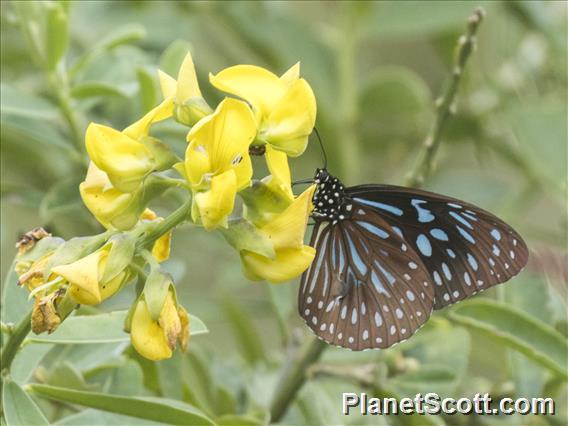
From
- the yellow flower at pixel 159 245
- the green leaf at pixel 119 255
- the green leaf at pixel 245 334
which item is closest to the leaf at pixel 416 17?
the green leaf at pixel 245 334

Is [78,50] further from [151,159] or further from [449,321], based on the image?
[151,159]

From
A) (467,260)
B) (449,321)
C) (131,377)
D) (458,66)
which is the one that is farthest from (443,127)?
(131,377)

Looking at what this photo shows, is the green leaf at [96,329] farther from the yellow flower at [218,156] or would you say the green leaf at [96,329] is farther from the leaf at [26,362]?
the yellow flower at [218,156]

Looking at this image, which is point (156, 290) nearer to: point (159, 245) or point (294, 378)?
point (159, 245)

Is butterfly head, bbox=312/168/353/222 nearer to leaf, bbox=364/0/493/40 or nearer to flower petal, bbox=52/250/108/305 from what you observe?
flower petal, bbox=52/250/108/305

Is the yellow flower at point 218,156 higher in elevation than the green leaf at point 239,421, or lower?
higher

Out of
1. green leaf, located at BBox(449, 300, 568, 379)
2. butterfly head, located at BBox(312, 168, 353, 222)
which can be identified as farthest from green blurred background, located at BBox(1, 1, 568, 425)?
butterfly head, located at BBox(312, 168, 353, 222)

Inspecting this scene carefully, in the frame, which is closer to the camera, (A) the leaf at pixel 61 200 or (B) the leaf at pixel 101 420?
(B) the leaf at pixel 101 420
